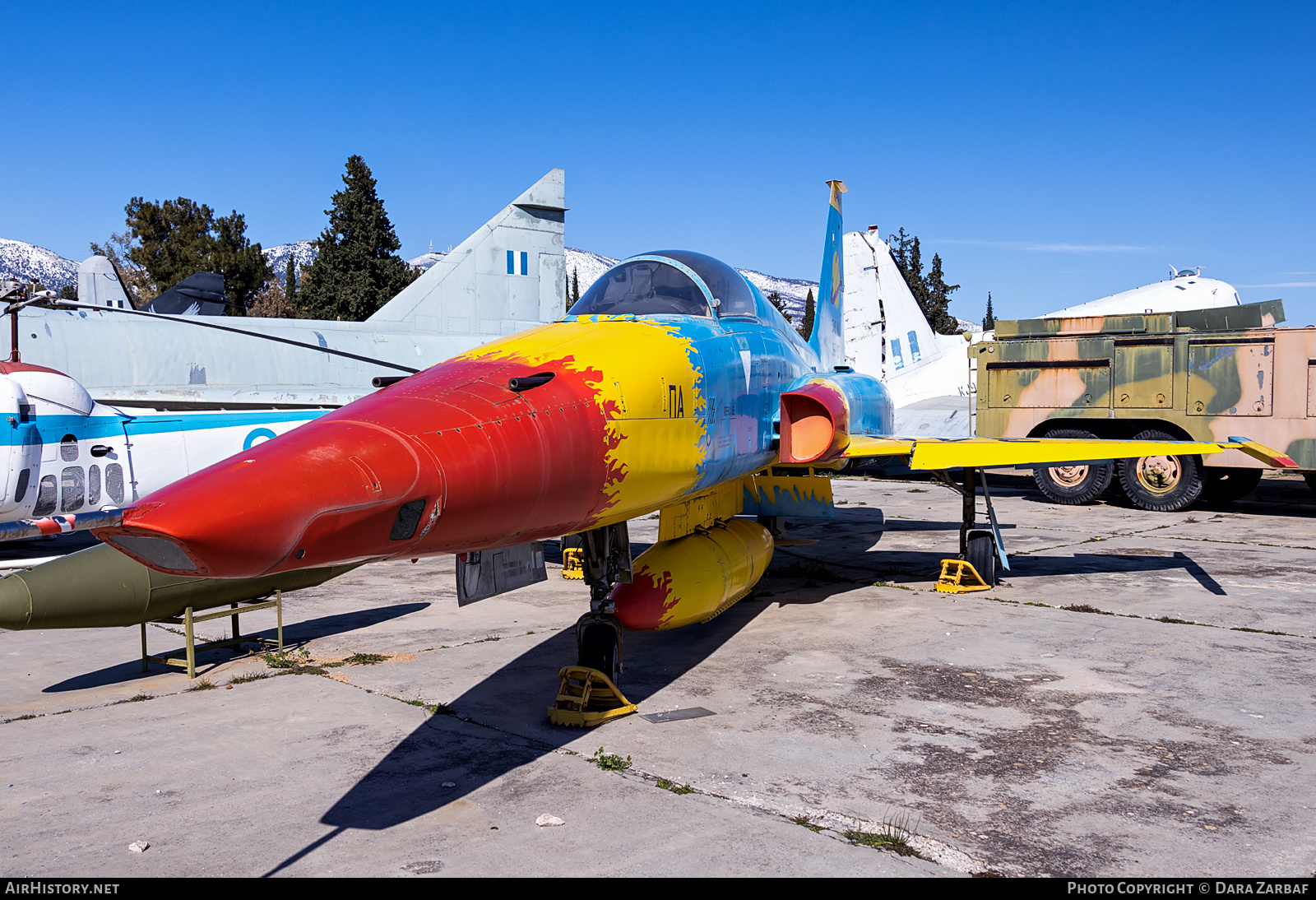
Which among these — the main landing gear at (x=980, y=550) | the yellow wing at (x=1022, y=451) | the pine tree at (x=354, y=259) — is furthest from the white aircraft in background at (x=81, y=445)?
the pine tree at (x=354, y=259)

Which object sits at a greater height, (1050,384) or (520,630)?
(1050,384)

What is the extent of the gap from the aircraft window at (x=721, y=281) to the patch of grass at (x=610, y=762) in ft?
10.5

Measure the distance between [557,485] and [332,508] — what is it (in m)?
1.31

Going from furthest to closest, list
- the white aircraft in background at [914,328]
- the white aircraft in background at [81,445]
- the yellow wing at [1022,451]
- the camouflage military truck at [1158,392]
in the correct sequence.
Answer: the white aircraft in background at [914,328]
the camouflage military truck at [1158,392]
the white aircraft in background at [81,445]
the yellow wing at [1022,451]

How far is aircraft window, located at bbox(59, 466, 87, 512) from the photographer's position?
1048cm

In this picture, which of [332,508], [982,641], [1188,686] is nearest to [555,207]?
[982,641]

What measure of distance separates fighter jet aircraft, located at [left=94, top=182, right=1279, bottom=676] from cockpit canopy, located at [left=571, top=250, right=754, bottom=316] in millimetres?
16

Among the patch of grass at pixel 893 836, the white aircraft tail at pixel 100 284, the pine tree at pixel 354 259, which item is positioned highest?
the pine tree at pixel 354 259

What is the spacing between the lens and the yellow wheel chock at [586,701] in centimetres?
567

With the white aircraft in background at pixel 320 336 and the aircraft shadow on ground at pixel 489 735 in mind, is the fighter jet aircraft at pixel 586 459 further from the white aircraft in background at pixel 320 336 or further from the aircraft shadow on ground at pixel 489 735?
the white aircraft in background at pixel 320 336

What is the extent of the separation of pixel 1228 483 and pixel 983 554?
36.6 feet

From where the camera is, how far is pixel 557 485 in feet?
13.7

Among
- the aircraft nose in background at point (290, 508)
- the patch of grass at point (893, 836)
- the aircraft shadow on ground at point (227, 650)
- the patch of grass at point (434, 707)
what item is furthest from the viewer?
the aircraft shadow on ground at point (227, 650)

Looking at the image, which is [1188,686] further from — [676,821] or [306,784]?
[306,784]
